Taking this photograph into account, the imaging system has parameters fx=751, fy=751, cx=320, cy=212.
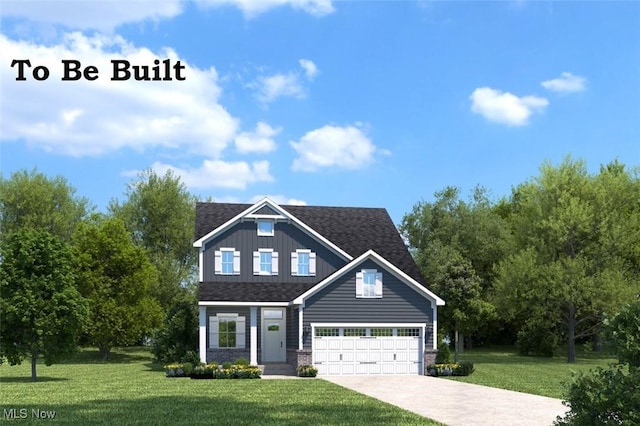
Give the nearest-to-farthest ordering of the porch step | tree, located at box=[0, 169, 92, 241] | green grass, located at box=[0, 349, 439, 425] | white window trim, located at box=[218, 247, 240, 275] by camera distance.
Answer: green grass, located at box=[0, 349, 439, 425], the porch step, white window trim, located at box=[218, 247, 240, 275], tree, located at box=[0, 169, 92, 241]

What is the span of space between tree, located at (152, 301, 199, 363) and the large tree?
61.7 ft

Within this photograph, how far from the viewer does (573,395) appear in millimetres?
10812

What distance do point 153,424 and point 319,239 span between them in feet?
74.6

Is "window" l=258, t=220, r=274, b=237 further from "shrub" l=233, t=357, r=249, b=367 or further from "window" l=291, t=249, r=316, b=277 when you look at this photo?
"shrub" l=233, t=357, r=249, b=367

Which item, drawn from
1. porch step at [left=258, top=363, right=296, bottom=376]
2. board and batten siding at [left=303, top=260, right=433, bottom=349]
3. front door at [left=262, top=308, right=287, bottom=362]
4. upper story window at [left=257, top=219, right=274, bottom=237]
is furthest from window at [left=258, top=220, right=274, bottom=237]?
porch step at [left=258, top=363, right=296, bottom=376]

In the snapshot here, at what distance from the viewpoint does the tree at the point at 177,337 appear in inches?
1432

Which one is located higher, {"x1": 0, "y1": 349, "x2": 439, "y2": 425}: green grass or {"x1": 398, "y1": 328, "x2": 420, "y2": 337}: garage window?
{"x1": 398, "y1": 328, "x2": 420, "y2": 337}: garage window

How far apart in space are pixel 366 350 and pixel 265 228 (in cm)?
823

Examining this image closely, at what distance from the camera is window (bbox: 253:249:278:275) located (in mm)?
37906

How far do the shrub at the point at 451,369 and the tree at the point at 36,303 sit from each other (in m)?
15.4

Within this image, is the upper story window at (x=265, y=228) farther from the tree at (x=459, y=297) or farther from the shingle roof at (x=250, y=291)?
the tree at (x=459, y=297)

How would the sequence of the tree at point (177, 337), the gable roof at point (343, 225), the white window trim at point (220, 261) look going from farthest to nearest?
the gable roof at point (343, 225), the white window trim at point (220, 261), the tree at point (177, 337)

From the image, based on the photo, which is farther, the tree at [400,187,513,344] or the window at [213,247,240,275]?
the tree at [400,187,513,344]

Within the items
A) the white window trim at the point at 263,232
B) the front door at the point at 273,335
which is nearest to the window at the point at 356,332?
the front door at the point at 273,335
